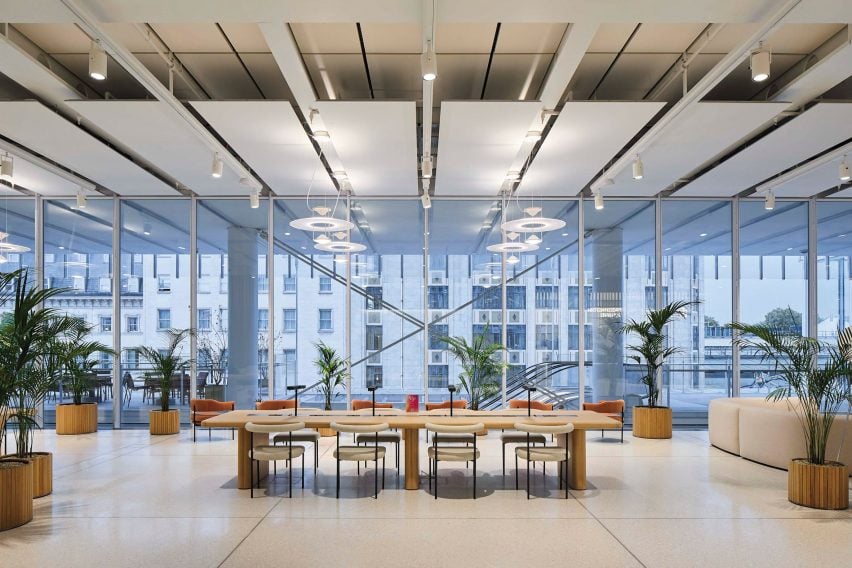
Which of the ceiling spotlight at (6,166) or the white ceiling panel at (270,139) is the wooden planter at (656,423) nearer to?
the white ceiling panel at (270,139)

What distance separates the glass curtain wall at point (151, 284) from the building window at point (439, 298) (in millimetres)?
4069

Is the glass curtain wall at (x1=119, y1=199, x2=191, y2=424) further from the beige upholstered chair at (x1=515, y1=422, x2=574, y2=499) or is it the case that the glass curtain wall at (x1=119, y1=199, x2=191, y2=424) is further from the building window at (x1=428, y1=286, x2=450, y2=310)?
the beige upholstered chair at (x1=515, y1=422, x2=574, y2=499)

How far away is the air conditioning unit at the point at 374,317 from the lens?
32.6 ft

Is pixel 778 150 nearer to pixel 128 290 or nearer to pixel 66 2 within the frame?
pixel 66 2

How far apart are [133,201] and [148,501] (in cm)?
612

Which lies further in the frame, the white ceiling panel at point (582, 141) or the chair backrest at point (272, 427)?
the white ceiling panel at point (582, 141)

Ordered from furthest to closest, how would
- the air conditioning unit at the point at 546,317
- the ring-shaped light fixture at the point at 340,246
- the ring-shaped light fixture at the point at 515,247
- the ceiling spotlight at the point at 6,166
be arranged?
the air conditioning unit at the point at 546,317 → the ring-shaped light fixture at the point at 515,247 → the ring-shaped light fixture at the point at 340,246 → the ceiling spotlight at the point at 6,166

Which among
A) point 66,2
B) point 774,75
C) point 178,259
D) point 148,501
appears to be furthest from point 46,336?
point 774,75

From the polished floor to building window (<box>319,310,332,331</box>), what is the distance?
132 inches

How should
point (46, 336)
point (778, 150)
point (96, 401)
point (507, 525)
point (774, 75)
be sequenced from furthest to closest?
point (96, 401), point (778, 150), point (774, 75), point (46, 336), point (507, 525)

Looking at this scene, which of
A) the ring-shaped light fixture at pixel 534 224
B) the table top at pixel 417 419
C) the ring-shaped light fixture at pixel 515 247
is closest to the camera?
the table top at pixel 417 419

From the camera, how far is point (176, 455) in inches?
292

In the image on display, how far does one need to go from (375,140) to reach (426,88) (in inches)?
63.5

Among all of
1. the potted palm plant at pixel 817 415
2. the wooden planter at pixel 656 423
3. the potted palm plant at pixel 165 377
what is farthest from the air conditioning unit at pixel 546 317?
the potted palm plant at pixel 165 377
